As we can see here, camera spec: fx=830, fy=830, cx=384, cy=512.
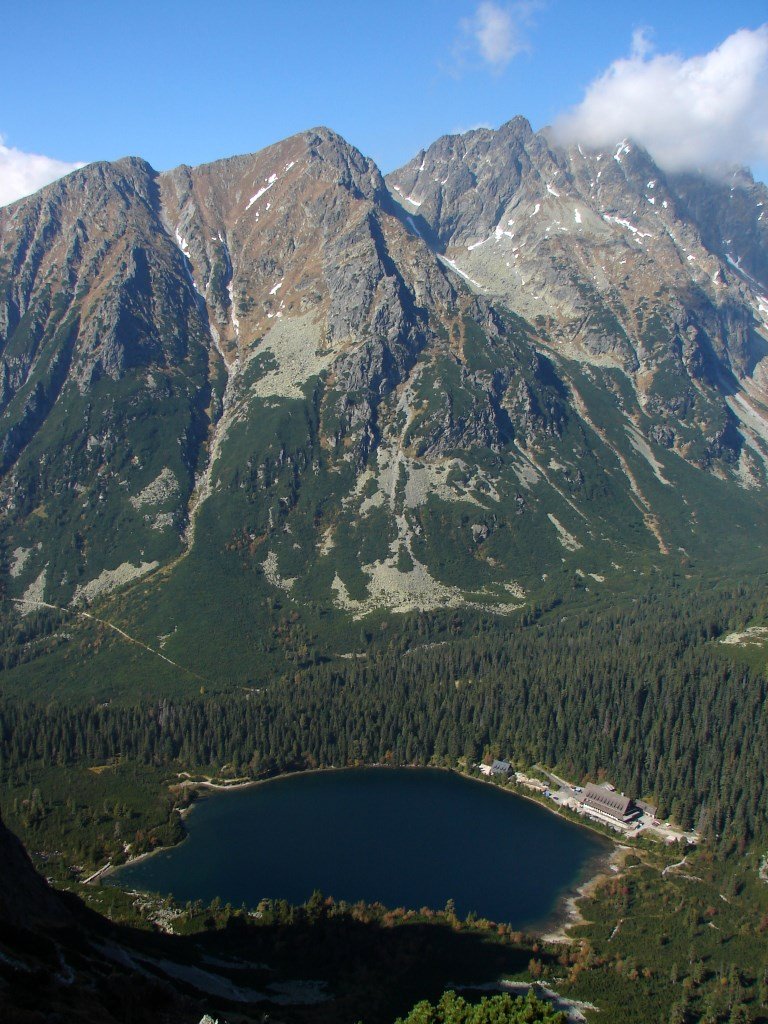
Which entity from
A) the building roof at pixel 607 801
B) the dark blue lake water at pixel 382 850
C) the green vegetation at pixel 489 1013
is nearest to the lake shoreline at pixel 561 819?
the dark blue lake water at pixel 382 850

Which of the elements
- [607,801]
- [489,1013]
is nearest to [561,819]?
[607,801]

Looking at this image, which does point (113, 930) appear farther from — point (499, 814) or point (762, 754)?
point (762, 754)

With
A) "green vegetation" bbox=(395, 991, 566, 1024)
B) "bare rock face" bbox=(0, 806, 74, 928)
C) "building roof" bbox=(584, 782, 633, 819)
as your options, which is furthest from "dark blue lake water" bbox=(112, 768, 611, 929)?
"green vegetation" bbox=(395, 991, 566, 1024)

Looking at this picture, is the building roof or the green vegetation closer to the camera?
the green vegetation

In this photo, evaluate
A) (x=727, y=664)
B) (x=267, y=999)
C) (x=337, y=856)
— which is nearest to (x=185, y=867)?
(x=337, y=856)

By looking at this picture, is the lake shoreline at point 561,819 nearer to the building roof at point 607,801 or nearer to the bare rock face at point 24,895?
the building roof at point 607,801

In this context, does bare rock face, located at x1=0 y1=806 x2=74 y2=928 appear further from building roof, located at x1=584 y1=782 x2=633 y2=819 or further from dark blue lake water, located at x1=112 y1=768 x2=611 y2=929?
building roof, located at x1=584 y1=782 x2=633 y2=819
